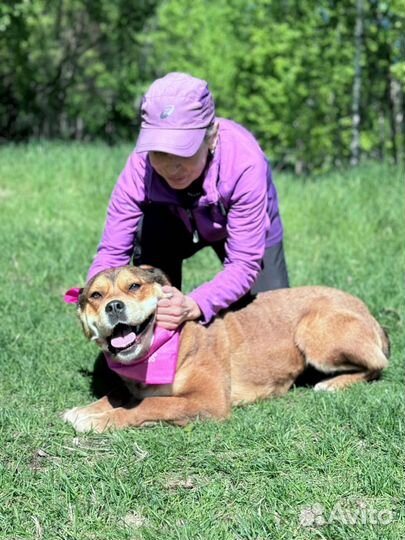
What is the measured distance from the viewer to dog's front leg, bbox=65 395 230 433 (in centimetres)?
436

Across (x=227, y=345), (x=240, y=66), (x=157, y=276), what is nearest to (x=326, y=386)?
(x=227, y=345)

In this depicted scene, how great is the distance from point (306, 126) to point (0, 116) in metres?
8.56

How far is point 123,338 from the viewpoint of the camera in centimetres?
432

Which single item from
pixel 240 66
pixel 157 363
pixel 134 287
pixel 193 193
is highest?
pixel 193 193

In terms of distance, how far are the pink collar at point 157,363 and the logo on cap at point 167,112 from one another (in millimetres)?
1209

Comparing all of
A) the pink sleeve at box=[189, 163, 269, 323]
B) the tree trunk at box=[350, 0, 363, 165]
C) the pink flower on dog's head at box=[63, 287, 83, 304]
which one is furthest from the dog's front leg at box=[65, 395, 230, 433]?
the tree trunk at box=[350, 0, 363, 165]

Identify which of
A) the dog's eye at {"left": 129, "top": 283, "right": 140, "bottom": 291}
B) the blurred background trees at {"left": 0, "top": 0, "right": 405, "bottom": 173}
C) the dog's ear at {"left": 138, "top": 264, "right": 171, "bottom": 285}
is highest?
the dog's eye at {"left": 129, "top": 283, "right": 140, "bottom": 291}

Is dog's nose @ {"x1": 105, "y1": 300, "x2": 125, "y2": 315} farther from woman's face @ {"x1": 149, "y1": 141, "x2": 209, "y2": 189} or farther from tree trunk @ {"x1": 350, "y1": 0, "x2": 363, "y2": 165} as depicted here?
tree trunk @ {"x1": 350, "y1": 0, "x2": 363, "y2": 165}

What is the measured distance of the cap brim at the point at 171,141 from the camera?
4352 mm

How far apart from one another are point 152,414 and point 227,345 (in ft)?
2.51

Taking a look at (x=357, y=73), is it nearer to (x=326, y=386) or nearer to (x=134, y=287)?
(x=326, y=386)

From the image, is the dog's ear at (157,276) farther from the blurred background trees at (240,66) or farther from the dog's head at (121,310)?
the blurred background trees at (240,66)

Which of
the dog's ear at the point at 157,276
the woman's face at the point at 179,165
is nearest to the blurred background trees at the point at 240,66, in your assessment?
the woman's face at the point at 179,165

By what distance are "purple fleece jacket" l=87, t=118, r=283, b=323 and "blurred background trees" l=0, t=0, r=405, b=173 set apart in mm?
11053
